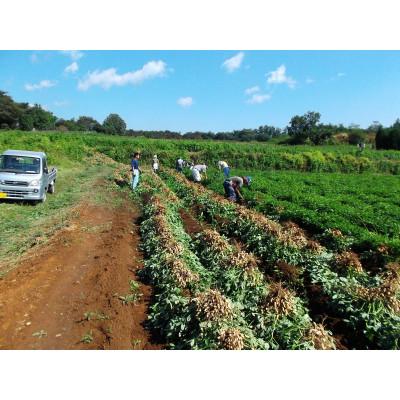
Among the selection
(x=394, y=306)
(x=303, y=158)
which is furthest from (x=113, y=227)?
(x=303, y=158)

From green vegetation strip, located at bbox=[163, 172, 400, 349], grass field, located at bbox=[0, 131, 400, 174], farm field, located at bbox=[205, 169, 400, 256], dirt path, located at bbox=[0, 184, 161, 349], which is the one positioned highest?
grass field, located at bbox=[0, 131, 400, 174]

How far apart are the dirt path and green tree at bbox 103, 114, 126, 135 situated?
60.2m

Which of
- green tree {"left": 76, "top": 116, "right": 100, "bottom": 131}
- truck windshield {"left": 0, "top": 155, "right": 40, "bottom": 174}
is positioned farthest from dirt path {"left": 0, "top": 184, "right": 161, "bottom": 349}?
green tree {"left": 76, "top": 116, "right": 100, "bottom": 131}

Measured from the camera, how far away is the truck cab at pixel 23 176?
11.9m

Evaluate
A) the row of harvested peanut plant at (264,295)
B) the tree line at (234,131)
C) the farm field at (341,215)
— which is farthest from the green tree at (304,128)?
the row of harvested peanut plant at (264,295)

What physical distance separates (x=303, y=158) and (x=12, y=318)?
33140mm

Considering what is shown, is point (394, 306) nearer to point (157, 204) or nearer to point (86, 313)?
point (86, 313)

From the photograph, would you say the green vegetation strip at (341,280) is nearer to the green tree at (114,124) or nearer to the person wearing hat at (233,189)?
the person wearing hat at (233,189)

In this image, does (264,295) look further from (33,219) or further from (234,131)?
(234,131)

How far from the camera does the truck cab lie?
11914 mm

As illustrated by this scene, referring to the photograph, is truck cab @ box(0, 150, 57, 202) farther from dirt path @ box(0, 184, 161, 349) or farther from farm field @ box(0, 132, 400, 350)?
dirt path @ box(0, 184, 161, 349)

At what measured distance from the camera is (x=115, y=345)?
181 inches

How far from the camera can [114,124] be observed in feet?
222

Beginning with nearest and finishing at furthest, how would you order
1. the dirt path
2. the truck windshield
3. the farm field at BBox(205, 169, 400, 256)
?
the dirt path < the farm field at BBox(205, 169, 400, 256) < the truck windshield
